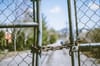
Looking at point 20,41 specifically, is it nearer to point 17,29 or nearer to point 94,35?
point 17,29

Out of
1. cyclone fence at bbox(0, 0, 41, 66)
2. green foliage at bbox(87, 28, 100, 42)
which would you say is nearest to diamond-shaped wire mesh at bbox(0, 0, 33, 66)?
cyclone fence at bbox(0, 0, 41, 66)

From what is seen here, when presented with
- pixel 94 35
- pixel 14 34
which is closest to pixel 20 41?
pixel 14 34

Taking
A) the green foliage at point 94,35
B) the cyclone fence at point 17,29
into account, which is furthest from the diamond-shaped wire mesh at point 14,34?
the green foliage at point 94,35

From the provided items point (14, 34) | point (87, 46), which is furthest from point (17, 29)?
point (87, 46)

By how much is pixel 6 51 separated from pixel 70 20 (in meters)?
0.38

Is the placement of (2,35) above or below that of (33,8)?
below

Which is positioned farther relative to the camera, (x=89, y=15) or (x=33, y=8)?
(x=89, y=15)

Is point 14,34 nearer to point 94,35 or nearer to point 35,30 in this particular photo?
point 35,30

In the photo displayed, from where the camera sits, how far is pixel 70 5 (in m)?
1.10

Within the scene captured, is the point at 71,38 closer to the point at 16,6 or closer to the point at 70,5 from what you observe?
the point at 70,5

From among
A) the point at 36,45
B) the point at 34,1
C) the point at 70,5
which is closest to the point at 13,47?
the point at 36,45

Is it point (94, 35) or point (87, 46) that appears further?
point (94, 35)

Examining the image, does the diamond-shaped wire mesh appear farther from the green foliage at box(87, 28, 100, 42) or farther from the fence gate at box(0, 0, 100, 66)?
the green foliage at box(87, 28, 100, 42)

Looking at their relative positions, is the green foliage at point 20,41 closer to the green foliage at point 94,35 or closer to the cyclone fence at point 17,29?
the cyclone fence at point 17,29
